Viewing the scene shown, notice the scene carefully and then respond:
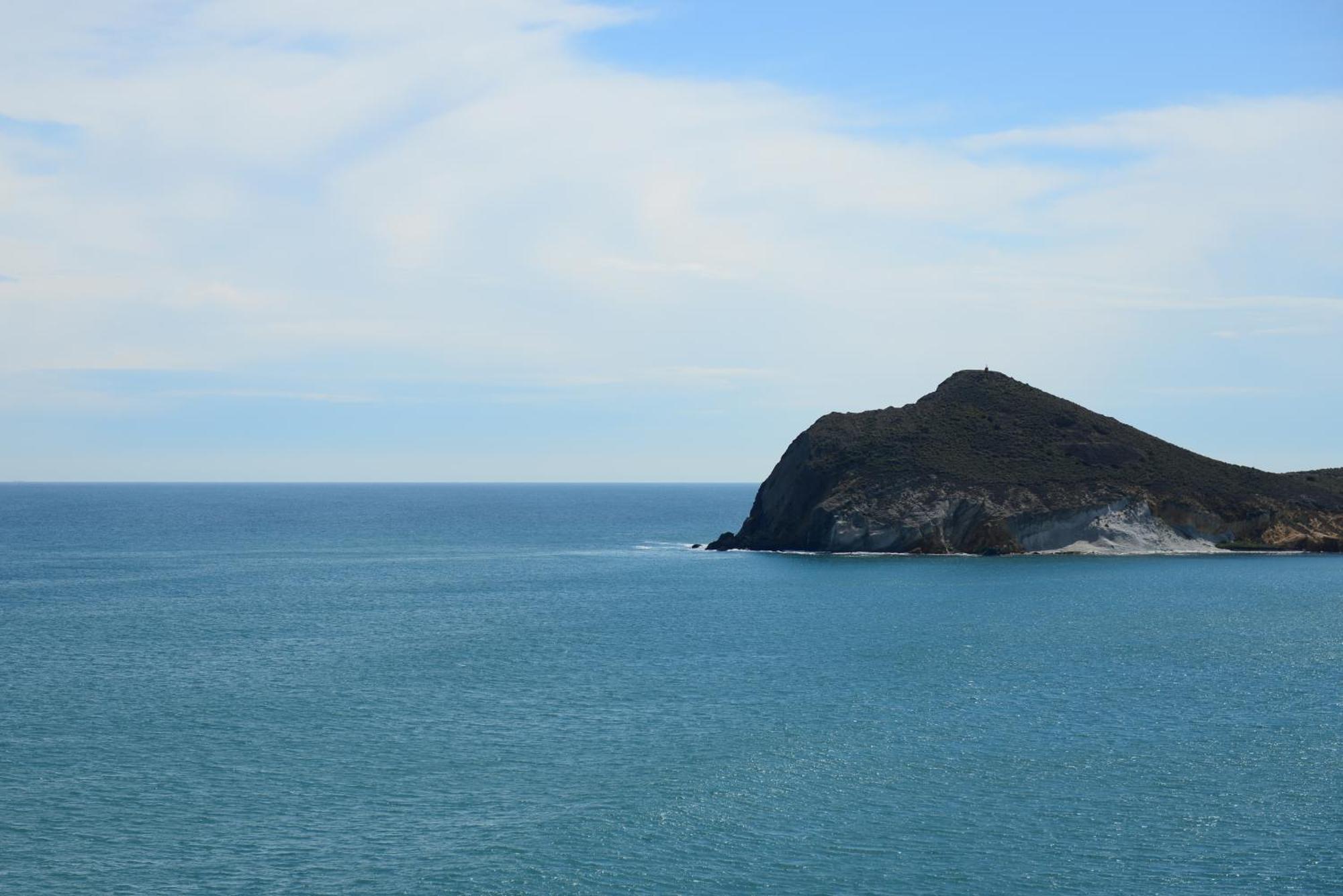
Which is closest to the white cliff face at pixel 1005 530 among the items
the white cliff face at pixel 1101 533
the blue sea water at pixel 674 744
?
the white cliff face at pixel 1101 533

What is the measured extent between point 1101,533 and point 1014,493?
9433 mm

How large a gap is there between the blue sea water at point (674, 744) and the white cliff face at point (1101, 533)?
35.0 meters

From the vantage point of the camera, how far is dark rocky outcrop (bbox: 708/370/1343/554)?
4761 inches

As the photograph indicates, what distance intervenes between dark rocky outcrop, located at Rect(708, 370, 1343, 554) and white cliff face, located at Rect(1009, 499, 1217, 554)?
0.13m

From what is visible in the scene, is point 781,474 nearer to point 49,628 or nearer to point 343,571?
point 343,571

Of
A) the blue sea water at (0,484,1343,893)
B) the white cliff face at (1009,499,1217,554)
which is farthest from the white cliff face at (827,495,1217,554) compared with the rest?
the blue sea water at (0,484,1343,893)

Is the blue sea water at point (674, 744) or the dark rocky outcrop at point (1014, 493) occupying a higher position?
the dark rocky outcrop at point (1014, 493)

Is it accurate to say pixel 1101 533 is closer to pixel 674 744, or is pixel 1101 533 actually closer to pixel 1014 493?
pixel 1014 493

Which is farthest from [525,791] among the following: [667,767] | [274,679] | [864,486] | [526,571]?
[864,486]

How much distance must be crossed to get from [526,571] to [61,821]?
246 ft

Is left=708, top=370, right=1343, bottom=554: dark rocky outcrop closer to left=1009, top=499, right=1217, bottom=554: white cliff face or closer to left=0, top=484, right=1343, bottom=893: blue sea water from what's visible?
left=1009, top=499, right=1217, bottom=554: white cliff face

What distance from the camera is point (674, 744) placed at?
42281 mm

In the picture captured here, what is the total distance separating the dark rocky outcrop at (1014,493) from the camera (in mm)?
120938

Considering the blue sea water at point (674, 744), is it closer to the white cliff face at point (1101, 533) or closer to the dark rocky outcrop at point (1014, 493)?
the dark rocky outcrop at point (1014, 493)
